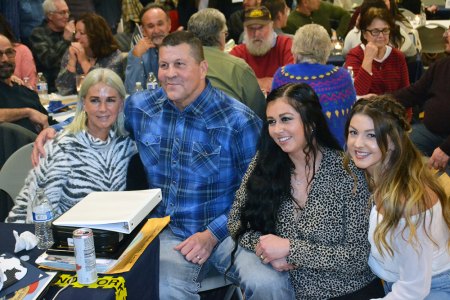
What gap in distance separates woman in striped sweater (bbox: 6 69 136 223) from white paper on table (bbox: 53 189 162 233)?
1.31 ft

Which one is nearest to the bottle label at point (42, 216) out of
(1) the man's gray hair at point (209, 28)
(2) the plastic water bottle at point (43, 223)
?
(2) the plastic water bottle at point (43, 223)

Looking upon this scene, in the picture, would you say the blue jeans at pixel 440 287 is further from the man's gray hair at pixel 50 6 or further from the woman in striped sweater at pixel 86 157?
the man's gray hair at pixel 50 6

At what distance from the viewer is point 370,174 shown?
2.15 meters

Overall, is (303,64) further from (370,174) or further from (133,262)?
(133,262)

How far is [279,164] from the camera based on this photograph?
89.7 inches

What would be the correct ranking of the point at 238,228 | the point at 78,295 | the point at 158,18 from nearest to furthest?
the point at 78,295 → the point at 238,228 → the point at 158,18

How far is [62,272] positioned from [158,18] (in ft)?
10.6

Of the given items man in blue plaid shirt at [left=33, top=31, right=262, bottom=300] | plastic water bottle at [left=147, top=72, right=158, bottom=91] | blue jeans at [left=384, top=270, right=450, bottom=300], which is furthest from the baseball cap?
blue jeans at [left=384, top=270, right=450, bottom=300]

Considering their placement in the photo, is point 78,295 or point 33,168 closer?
point 78,295

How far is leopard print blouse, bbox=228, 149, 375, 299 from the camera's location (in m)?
2.09

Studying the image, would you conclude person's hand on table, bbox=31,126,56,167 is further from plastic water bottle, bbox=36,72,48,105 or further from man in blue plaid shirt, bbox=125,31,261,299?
plastic water bottle, bbox=36,72,48,105

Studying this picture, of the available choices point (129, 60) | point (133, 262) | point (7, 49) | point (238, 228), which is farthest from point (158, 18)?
point (133, 262)

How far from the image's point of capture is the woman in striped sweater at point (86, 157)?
2.48m

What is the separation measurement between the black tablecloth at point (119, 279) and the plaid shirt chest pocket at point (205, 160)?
48 centimetres
